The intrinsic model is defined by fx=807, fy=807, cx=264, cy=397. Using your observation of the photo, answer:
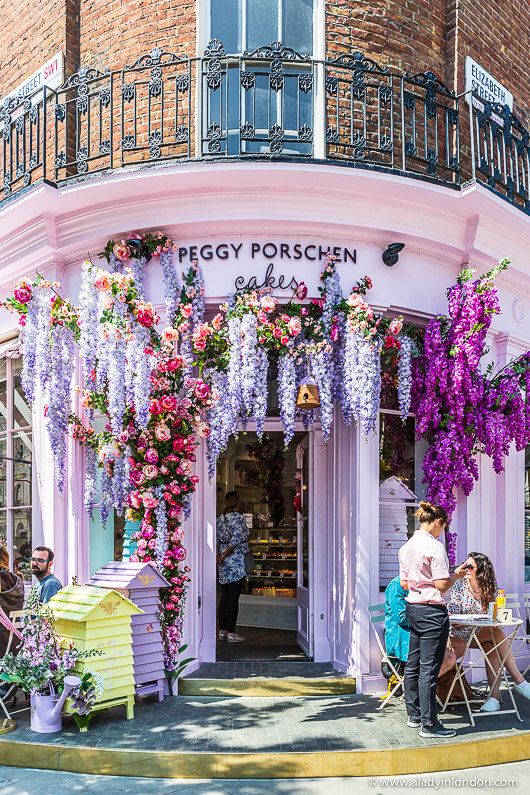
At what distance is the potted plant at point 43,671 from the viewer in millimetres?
6324

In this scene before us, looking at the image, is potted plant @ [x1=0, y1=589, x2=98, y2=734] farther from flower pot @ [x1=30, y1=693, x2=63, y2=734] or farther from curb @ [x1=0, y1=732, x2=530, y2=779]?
curb @ [x1=0, y1=732, x2=530, y2=779]

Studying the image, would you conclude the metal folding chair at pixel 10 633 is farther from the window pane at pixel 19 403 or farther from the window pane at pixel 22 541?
the window pane at pixel 19 403

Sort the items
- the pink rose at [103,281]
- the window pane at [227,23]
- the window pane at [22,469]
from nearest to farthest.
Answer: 1. the pink rose at [103,281]
2. the window pane at [227,23]
3. the window pane at [22,469]

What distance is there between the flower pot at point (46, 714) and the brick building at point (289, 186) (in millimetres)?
1756

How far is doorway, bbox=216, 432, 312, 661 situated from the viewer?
9.33 metres

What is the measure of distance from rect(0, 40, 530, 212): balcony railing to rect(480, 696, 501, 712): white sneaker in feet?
16.0

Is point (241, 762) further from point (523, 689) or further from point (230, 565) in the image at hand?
point (230, 565)

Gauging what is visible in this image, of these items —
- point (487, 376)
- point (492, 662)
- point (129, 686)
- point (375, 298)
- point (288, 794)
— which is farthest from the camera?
point (487, 376)

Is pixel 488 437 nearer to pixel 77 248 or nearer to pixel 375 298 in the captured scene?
pixel 375 298

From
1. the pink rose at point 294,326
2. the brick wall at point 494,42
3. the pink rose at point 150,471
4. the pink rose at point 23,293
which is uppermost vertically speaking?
the brick wall at point 494,42

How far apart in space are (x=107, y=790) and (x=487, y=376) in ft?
18.4

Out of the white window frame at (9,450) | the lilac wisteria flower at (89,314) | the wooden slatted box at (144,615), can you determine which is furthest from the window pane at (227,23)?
the wooden slatted box at (144,615)

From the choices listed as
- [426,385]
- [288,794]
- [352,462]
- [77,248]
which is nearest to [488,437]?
[426,385]

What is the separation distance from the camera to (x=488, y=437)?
8.03 meters
